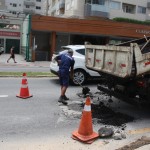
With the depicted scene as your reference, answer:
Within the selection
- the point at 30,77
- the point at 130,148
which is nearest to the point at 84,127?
the point at 130,148

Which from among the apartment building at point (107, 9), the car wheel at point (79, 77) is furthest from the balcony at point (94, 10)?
the car wheel at point (79, 77)

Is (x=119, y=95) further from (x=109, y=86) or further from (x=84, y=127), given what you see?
(x=84, y=127)

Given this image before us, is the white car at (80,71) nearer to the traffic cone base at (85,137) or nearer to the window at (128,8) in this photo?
the traffic cone base at (85,137)

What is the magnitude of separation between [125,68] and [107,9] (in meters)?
39.9

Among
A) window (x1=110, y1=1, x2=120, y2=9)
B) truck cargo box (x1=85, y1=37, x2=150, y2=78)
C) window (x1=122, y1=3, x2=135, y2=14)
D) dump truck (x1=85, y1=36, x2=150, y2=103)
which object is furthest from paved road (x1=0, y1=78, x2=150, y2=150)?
window (x1=122, y1=3, x2=135, y2=14)

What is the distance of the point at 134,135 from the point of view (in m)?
6.78

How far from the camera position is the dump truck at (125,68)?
7.47 metres

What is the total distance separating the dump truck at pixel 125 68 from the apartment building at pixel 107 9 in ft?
117

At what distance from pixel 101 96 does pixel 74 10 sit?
36.1 metres

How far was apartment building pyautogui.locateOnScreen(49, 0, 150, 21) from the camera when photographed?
44625 millimetres

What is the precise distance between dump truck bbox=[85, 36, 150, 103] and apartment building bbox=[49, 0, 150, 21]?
1405 inches

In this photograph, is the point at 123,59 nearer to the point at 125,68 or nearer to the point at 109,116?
the point at 125,68

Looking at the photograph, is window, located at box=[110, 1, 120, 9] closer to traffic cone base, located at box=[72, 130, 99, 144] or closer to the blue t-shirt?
the blue t-shirt

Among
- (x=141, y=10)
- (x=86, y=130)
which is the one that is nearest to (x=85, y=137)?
(x=86, y=130)
